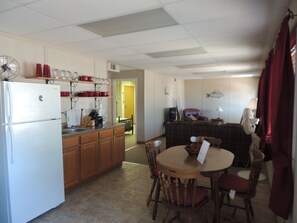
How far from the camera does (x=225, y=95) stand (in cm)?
974

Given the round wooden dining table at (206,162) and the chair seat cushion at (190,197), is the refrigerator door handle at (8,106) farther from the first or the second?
the chair seat cushion at (190,197)

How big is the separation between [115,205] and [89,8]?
2.50 meters

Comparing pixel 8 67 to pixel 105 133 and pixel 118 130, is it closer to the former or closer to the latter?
pixel 105 133

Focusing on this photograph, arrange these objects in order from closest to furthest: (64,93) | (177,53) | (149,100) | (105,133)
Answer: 1. (64,93)
2. (105,133)
3. (177,53)
4. (149,100)

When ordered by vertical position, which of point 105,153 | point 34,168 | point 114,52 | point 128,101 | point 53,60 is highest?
point 114,52

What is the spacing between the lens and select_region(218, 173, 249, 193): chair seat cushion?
92.3 inches

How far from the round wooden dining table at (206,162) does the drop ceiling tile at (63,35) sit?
201 centimetres

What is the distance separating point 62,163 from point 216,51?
3.37 metres

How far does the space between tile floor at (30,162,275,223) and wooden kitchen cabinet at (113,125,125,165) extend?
514mm

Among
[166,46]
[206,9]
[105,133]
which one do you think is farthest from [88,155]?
[206,9]

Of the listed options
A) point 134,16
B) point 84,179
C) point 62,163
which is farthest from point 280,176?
point 84,179

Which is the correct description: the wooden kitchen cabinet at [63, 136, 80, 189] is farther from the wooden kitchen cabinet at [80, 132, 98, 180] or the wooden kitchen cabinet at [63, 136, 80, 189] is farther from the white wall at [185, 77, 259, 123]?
the white wall at [185, 77, 259, 123]

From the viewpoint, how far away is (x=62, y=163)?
2949 millimetres

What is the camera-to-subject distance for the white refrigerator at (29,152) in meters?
2.29
